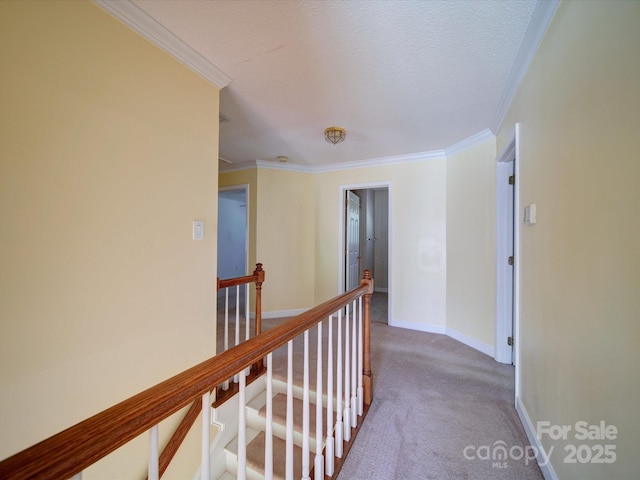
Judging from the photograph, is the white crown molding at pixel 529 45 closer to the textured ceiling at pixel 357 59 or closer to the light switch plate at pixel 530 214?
the textured ceiling at pixel 357 59

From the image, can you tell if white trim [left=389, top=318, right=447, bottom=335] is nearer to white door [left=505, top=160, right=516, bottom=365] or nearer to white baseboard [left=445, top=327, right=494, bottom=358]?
white baseboard [left=445, top=327, right=494, bottom=358]

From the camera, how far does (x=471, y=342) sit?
281cm

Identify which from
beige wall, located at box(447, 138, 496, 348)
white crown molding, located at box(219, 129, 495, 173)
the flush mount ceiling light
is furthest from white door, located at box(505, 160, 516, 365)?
the flush mount ceiling light

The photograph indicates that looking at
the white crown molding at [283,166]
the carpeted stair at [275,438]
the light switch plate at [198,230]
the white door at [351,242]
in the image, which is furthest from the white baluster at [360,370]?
the white crown molding at [283,166]

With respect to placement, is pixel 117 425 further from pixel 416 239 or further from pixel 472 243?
pixel 416 239

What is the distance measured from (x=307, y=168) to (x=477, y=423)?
353 cm

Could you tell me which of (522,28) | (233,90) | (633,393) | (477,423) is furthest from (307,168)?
(633,393)

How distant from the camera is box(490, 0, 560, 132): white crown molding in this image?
1264mm

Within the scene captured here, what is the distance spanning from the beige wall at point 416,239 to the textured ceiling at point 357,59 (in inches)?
29.0

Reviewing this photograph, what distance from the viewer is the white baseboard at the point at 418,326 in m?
3.27

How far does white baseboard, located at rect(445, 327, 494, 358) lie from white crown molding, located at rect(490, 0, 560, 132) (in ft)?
7.34

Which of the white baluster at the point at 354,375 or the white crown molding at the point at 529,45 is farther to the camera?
the white baluster at the point at 354,375

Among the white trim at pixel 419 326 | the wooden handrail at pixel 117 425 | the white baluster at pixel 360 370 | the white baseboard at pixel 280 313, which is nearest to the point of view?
the wooden handrail at pixel 117 425

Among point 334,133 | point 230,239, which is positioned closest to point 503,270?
point 334,133
